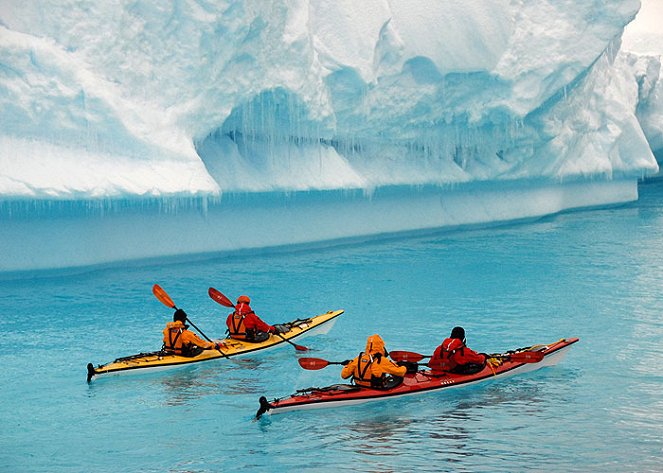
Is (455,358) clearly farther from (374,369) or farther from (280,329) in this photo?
(280,329)

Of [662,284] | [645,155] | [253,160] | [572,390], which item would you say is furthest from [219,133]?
[645,155]

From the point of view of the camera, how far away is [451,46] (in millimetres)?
18891

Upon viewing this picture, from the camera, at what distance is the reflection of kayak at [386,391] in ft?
29.5

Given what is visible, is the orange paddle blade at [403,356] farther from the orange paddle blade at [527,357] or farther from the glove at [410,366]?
the orange paddle blade at [527,357]

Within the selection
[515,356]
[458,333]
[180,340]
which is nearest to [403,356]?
[458,333]

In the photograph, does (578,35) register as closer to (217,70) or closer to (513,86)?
(513,86)

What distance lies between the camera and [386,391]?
930cm

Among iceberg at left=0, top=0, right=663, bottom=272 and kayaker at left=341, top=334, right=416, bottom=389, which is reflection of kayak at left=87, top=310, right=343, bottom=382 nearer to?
kayaker at left=341, top=334, right=416, bottom=389

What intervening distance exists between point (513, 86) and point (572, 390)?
11418 millimetres

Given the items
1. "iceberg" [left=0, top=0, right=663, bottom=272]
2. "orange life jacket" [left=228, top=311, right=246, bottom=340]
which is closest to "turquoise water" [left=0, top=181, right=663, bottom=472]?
"orange life jacket" [left=228, top=311, right=246, bottom=340]

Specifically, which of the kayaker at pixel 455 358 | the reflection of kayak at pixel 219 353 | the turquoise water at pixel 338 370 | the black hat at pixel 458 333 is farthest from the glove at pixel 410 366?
the reflection of kayak at pixel 219 353

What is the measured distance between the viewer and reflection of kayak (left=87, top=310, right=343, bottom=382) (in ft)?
33.9

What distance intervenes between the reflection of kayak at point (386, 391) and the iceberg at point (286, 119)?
628 centimetres

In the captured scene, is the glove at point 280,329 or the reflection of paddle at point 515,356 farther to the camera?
the glove at point 280,329
